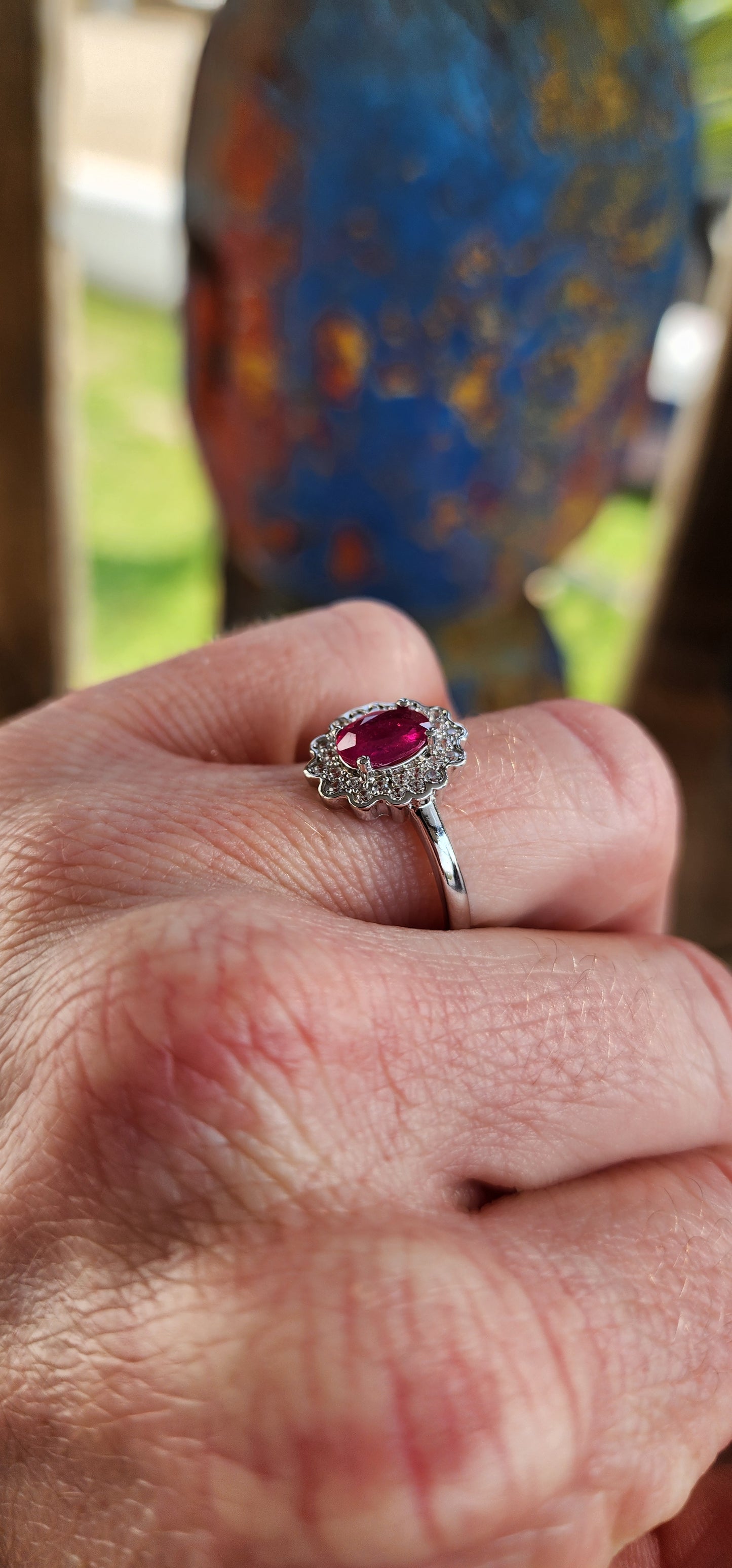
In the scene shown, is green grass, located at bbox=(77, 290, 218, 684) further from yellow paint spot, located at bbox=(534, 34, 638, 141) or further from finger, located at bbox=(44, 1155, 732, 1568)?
finger, located at bbox=(44, 1155, 732, 1568)

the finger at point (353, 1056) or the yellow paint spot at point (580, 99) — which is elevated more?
the yellow paint spot at point (580, 99)

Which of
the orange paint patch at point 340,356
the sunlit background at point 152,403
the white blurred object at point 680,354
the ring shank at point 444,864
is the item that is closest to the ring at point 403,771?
the ring shank at point 444,864

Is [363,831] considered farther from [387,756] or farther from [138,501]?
Answer: [138,501]

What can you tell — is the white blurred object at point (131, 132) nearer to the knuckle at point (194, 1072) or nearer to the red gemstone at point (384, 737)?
the red gemstone at point (384, 737)

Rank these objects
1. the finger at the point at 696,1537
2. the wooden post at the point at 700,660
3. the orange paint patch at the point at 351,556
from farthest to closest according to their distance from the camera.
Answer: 1. the wooden post at the point at 700,660
2. the orange paint patch at the point at 351,556
3. the finger at the point at 696,1537

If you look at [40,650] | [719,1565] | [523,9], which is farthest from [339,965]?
[40,650]

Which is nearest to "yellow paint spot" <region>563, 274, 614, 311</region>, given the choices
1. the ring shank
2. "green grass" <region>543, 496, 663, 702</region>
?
the ring shank
